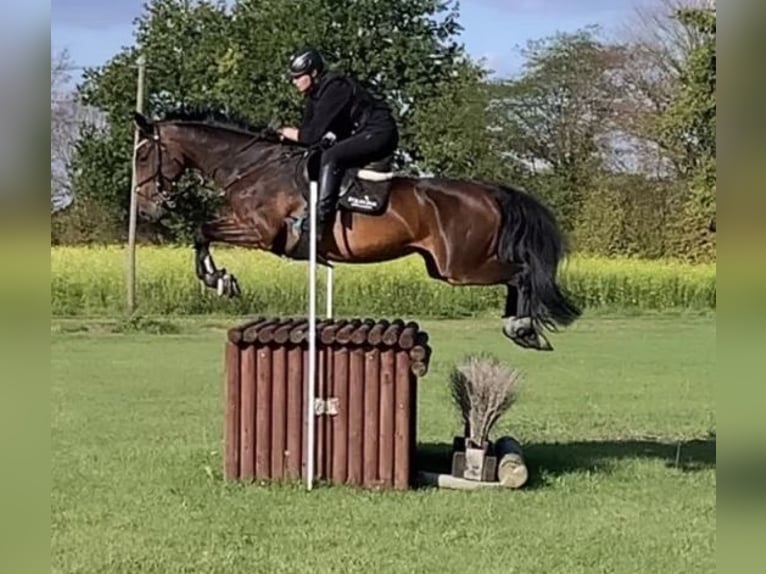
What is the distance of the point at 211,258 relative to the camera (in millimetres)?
7004

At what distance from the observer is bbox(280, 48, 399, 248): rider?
6.55 meters

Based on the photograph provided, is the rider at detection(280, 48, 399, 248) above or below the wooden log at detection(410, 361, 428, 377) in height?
above

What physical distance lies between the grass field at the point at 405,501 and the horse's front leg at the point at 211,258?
41.6 inches

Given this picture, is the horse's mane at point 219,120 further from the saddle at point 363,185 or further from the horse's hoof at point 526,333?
the horse's hoof at point 526,333

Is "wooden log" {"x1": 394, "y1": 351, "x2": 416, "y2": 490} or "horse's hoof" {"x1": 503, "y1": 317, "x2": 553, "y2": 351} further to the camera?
"horse's hoof" {"x1": 503, "y1": 317, "x2": 553, "y2": 351}

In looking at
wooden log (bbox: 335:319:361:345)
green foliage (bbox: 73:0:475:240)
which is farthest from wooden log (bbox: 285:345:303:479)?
green foliage (bbox: 73:0:475:240)

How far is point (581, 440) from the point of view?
849 centimetres

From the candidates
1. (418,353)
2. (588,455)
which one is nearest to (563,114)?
(588,455)

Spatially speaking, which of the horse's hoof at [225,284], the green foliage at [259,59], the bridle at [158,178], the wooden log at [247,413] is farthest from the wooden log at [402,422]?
the green foliage at [259,59]

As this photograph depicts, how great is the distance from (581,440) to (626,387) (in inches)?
146

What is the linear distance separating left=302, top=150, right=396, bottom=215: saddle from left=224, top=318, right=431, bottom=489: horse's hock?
29.6 inches

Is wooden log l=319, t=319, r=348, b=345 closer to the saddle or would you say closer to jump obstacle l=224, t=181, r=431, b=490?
jump obstacle l=224, t=181, r=431, b=490

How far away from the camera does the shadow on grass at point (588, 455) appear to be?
23.2 feet

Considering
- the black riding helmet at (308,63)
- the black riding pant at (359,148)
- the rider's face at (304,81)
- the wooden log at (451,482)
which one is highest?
the black riding helmet at (308,63)
